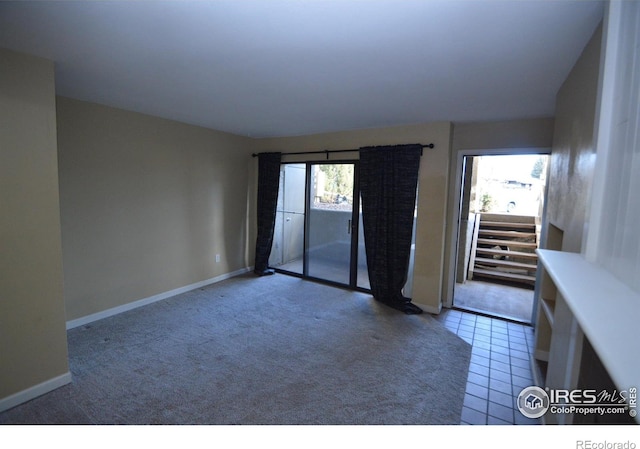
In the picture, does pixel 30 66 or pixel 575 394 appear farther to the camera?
pixel 30 66

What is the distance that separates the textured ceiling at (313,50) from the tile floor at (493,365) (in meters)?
2.29

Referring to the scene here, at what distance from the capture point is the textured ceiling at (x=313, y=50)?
1.38 m

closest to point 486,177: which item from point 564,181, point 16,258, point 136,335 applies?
point 564,181

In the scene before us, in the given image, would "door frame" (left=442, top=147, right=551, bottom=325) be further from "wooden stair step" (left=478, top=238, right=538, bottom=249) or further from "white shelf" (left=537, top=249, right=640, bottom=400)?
"white shelf" (left=537, top=249, right=640, bottom=400)

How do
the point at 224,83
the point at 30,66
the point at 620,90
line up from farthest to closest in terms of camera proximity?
the point at 224,83, the point at 30,66, the point at 620,90

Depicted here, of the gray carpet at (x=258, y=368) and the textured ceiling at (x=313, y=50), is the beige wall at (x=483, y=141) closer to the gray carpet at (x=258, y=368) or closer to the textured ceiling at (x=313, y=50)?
the textured ceiling at (x=313, y=50)

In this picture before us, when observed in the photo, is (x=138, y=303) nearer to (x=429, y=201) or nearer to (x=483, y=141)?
(x=429, y=201)

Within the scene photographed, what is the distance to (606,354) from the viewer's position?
1.93 feet

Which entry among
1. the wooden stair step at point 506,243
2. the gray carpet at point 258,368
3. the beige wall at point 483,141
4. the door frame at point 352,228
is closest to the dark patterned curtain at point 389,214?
the door frame at point 352,228

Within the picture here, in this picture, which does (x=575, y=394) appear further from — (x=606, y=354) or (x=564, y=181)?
(x=564, y=181)

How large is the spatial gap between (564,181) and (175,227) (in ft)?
13.1

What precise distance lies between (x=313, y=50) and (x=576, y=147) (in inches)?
63.5
